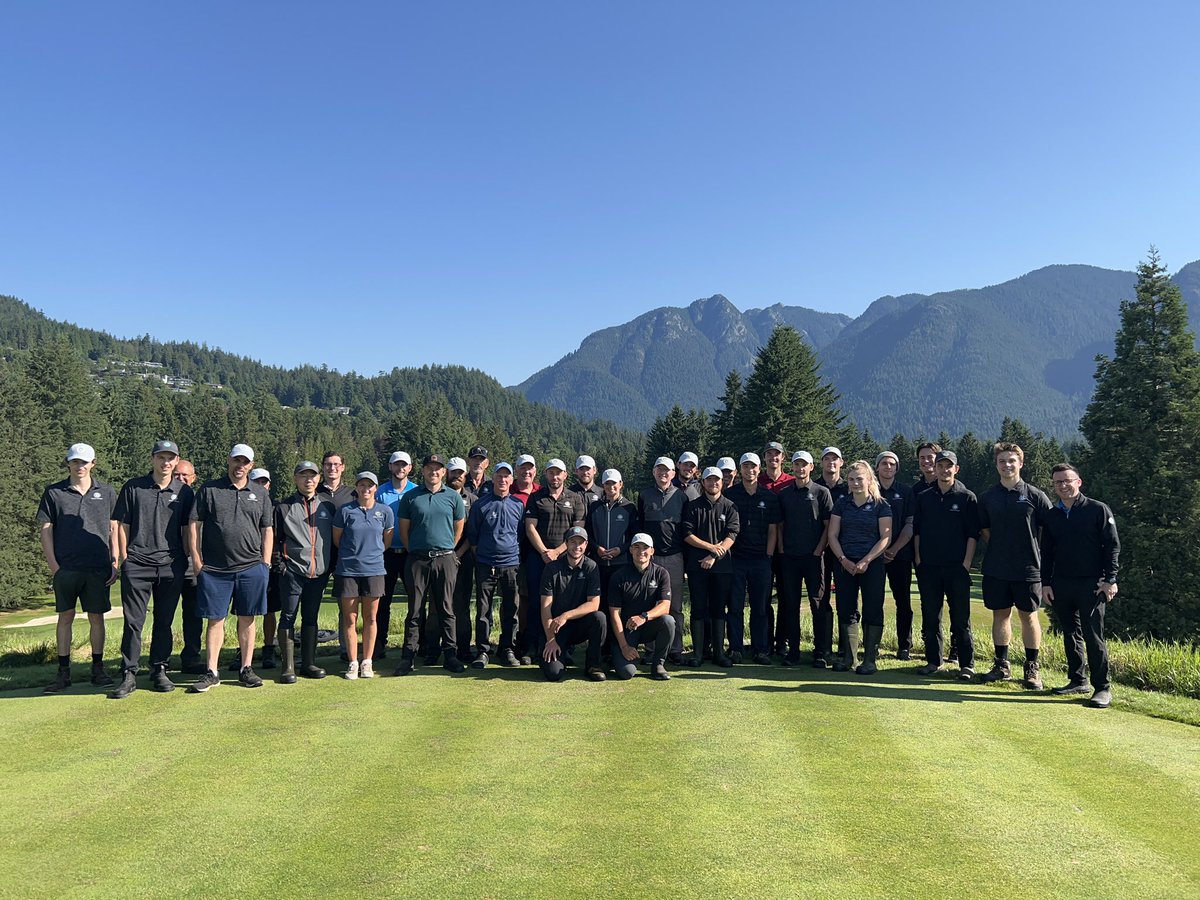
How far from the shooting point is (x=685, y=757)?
238 inches

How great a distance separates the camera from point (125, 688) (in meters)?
8.16

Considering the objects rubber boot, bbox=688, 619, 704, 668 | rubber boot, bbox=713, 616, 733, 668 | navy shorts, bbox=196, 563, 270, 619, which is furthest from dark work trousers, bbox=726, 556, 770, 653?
navy shorts, bbox=196, 563, 270, 619

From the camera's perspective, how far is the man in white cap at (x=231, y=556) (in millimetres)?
8656

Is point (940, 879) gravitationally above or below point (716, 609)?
below

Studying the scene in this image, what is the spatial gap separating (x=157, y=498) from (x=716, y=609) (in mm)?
6978

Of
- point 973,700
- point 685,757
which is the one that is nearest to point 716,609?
point 973,700

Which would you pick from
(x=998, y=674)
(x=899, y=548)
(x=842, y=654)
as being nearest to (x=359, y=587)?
(x=842, y=654)

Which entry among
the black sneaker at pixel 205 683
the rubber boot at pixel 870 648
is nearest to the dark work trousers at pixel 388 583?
the black sneaker at pixel 205 683

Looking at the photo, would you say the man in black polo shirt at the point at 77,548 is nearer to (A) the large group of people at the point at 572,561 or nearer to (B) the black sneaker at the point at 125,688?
(A) the large group of people at the point at 572,561

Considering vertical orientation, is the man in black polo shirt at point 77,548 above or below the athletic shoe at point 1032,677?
above

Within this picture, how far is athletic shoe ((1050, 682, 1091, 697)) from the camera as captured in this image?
8442 millimetres

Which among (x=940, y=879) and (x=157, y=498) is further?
(x=157, y=498)

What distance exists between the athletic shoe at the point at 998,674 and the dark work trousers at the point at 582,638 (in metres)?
4.68

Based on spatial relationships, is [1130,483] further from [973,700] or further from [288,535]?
[288,535]
